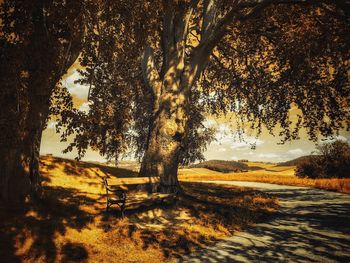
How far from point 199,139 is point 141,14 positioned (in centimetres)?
2370

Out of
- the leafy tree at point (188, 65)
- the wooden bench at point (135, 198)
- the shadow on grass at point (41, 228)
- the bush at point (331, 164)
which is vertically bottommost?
the shadow on grass at point (41, 228)

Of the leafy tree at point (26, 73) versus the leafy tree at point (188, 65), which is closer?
the leafy tree at point (26, 73)

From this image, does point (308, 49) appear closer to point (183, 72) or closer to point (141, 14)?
point (183, 72)

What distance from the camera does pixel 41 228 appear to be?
5.68 metres

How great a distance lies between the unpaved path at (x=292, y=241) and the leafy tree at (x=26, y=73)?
14.9ft

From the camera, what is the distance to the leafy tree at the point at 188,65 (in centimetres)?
809

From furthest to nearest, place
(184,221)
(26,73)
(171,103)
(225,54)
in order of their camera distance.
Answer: (225,54) → (171,103) → (184,221) → (26,73)

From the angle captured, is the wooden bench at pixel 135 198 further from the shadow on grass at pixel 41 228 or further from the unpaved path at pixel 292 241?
the unpaved path at pixel 292 241

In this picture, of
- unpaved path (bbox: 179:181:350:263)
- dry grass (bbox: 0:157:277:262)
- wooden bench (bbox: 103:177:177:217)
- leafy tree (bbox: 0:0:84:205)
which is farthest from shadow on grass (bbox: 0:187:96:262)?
unpaved path (bbox: 179:181:350:263)

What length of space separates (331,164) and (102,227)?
20205 mm

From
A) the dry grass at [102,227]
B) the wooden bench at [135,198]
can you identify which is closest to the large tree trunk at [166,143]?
the wooden bench at [135,198]

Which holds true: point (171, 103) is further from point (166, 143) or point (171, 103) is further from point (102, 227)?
point (102, 227)

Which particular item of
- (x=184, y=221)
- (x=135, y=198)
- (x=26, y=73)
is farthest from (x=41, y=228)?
(x=184, y=221)

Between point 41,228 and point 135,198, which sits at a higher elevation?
point 135,198
